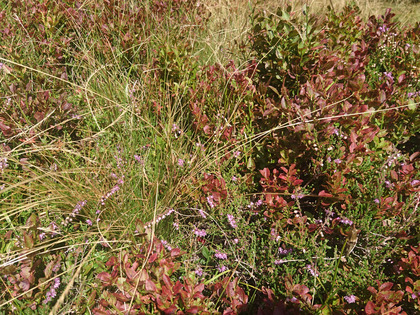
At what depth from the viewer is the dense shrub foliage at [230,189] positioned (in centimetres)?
160

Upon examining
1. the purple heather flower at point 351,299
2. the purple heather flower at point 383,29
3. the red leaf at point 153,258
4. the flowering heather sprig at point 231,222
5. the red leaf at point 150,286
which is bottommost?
the purple heather flower at point 351,299

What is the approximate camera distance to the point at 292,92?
96.7 inches

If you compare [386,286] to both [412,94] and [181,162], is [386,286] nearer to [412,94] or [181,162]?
[181,162]

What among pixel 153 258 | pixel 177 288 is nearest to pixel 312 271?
pixel 177 288

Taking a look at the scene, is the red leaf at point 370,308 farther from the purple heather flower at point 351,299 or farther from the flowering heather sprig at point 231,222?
the flowering heather sprig at point 231,222

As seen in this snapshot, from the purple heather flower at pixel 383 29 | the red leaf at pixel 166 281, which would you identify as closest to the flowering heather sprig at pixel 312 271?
the red leaf at pixel 166 281

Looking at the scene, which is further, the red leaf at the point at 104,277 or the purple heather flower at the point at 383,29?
the purple heather flower at the point at 383,29

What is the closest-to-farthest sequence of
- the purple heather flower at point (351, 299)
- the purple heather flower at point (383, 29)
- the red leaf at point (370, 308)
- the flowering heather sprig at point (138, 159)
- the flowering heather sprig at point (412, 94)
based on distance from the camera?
1. the red leaf at point (370, 308)
2. the purple heather flower at point (351, 299)
3. the flowering heather sprig at point (138, 159)
4. the flowering heather sprig at point (412, 94)
5. the purple heather flower at point (383, 29)

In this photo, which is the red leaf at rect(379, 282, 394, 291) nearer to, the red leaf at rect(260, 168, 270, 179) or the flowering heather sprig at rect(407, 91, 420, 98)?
the red leaf at rect(260, 168, 270, 179)

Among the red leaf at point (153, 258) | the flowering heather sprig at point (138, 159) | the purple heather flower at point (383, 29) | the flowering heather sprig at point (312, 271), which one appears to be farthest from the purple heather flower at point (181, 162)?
the purple heather flower at point (383, 29)

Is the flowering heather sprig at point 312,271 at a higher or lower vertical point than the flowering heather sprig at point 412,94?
lower

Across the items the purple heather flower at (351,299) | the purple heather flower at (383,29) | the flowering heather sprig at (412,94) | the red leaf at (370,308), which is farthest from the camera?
the purple heather flower at (383,29)

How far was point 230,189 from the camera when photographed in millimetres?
2105

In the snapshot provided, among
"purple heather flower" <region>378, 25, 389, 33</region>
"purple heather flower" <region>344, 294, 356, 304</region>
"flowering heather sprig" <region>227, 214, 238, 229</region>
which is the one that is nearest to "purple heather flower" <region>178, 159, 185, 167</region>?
"flowering heather sprig" <region>227, 214, 238, 229</region>
